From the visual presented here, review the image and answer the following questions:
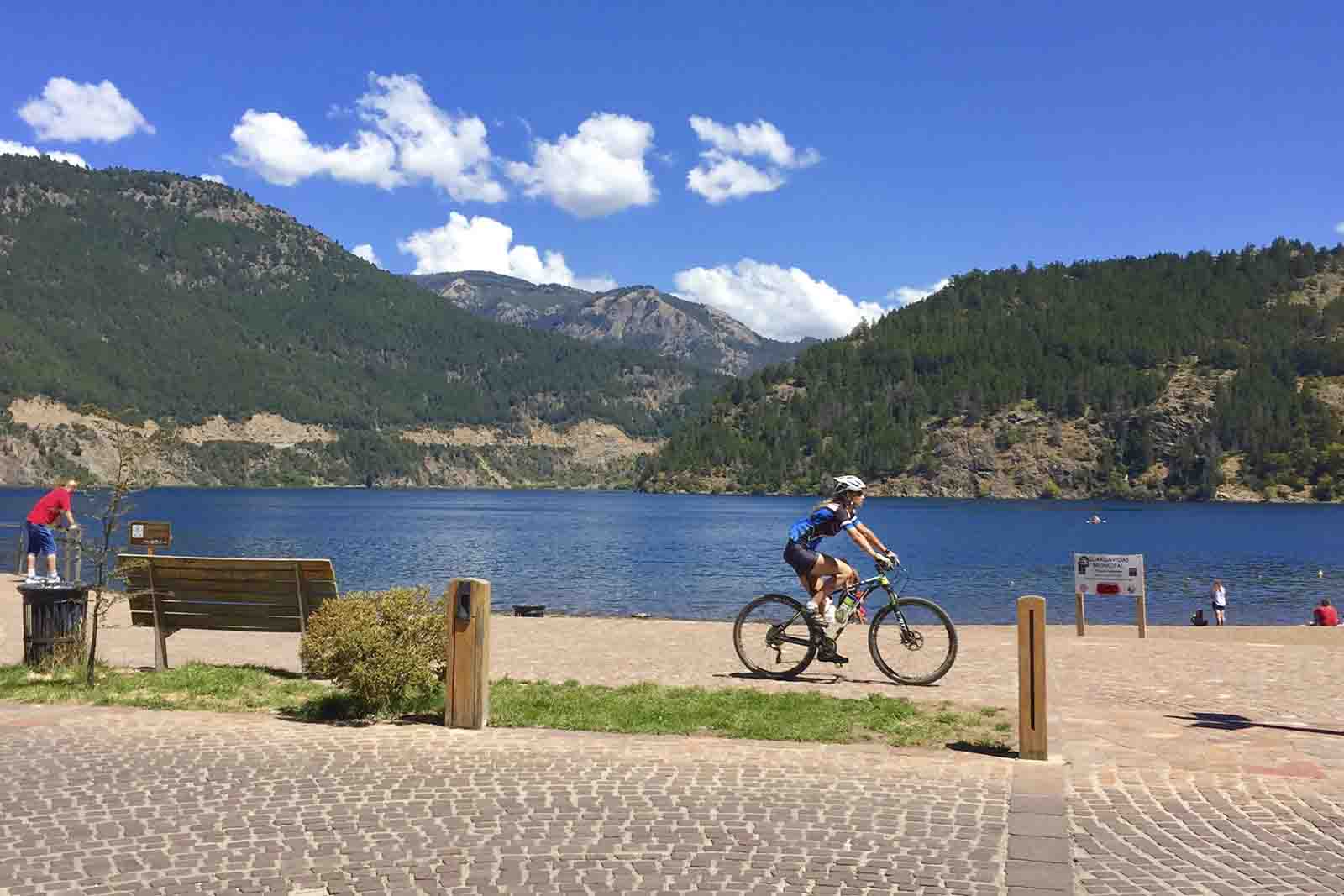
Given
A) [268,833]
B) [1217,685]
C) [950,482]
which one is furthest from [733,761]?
[950,482]

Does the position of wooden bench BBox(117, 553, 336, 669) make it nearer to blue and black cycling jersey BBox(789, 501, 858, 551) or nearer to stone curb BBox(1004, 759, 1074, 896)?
blue and black cycling jersey BBox(789, 501, 858, 551)

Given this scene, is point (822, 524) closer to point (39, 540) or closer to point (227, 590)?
point (227, 590)

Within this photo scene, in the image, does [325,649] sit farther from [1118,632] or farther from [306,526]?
[306,526]

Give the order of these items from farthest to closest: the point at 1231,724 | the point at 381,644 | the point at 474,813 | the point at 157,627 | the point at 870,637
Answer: the point at 870,637 < the point at 157,627 < the point at 1231,724 < the point at 381,644 < the point at 474,813

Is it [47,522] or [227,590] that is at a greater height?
[47,522]

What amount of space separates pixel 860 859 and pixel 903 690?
6.06 meters

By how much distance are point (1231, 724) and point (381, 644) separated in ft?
24.1

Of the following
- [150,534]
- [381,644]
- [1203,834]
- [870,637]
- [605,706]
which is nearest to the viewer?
[1203,834]

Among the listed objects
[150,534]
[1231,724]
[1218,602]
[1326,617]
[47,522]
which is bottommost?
[1326,617]

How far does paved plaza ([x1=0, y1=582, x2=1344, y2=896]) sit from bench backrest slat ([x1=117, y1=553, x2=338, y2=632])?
2.31 meters

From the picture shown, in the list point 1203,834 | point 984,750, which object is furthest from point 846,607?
point 1203,834

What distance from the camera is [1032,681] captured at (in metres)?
8.48

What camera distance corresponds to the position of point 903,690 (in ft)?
38.8

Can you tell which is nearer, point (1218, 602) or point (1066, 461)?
point (1218, 602)
